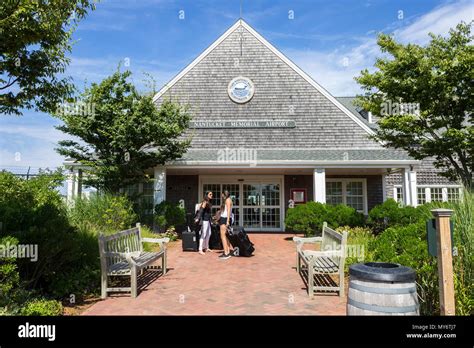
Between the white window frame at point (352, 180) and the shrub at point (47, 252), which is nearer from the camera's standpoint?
the shrub at point (47, 252)

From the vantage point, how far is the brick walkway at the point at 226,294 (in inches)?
195

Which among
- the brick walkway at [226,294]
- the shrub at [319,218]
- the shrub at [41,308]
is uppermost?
the shrub at [319,218]

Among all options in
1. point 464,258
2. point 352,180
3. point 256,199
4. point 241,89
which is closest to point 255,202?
point 256,199

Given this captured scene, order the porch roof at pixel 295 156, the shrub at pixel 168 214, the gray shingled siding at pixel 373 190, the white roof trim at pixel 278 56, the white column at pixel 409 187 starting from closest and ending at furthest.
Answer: the shrub at pixel 168 214, the porch roof at pixel 295 156, the white column at pixel 409 187, the white roof trim at pixel 278 56, the gray shingled siding at pixel 373 190

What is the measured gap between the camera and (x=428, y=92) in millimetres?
9523

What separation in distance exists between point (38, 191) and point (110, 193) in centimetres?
232

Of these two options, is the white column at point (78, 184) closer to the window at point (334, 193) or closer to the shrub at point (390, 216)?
the window at point (334, 193)

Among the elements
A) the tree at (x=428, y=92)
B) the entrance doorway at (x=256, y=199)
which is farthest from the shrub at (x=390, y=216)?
the entrance doorway at (x=256, y=199)

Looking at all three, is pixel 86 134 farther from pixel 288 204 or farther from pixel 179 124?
pixel 288 204

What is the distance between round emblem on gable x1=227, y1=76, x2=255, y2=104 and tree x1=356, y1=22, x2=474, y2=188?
6149mm

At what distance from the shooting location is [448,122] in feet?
33.0

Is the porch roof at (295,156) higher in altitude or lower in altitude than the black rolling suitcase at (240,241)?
higher

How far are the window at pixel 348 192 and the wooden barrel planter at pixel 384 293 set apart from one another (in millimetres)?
13000
